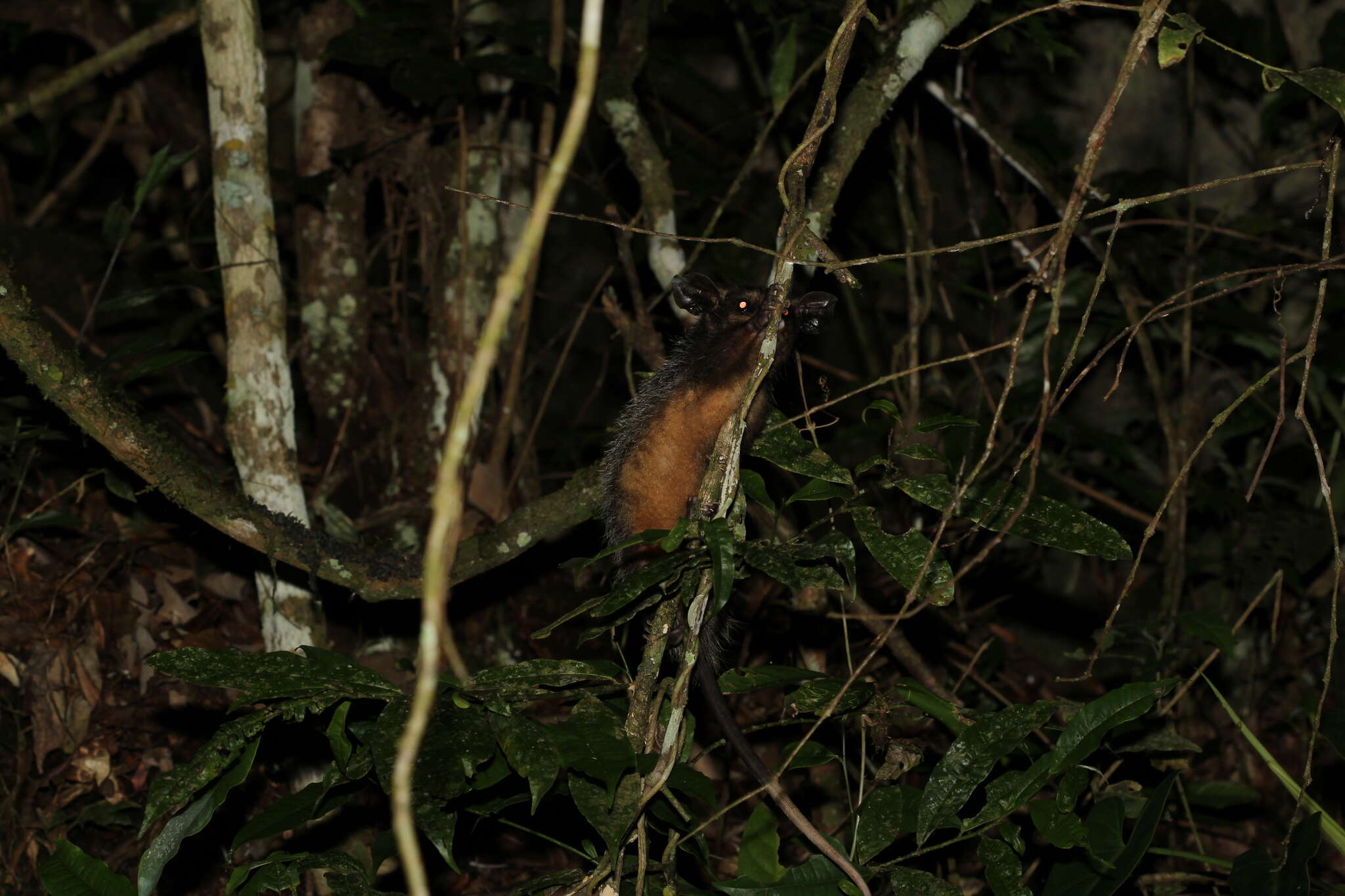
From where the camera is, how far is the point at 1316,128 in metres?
5.84

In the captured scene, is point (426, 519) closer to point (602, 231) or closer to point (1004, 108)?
point (602, 231)

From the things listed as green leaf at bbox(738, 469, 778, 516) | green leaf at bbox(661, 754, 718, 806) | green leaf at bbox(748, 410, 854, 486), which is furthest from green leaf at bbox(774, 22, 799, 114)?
green leaf at bbox(661, 754, 718, 806)

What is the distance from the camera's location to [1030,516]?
104 inches

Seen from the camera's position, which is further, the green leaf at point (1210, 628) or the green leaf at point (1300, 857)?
the green leaf at point (1210, 628)

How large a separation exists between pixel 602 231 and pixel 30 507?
2705 millimetres

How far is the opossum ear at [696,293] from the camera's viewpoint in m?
3.51

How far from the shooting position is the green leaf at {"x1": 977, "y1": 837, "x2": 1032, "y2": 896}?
254cm

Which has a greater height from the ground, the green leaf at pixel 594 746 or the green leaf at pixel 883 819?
the green leaf at pixel 594 746

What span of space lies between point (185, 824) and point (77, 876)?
11.1 inches

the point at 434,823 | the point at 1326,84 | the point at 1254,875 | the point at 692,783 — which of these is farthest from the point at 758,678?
the point at 1326,84

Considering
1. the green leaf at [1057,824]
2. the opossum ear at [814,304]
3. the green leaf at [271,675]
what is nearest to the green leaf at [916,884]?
the green leaf at [1057,824]

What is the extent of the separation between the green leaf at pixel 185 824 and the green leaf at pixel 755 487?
131 centimetres

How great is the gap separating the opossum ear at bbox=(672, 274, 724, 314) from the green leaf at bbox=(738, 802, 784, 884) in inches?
62.6

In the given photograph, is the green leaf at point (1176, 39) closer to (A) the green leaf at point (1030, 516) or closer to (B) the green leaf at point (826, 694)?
(A) the green leaf at point (1030, 516)
